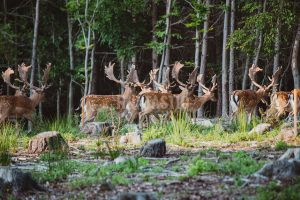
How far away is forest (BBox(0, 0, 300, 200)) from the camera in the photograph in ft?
23.7

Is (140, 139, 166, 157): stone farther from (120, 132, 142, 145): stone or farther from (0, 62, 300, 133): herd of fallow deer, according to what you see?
(0, 62, 300, 133): herd of fallow deer

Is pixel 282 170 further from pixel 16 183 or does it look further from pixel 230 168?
pixel 16 183

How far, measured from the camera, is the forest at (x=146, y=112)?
7238 millimetres

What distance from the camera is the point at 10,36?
2108 cm

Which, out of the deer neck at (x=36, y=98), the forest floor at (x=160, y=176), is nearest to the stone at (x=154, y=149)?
the forest floor at (x=160, y=176)

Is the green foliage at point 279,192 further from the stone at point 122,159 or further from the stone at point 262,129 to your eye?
the stone at point 262,129

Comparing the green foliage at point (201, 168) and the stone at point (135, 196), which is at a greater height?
the green foliage at point (201, 168)

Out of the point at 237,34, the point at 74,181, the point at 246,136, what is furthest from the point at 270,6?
the point at 74,181

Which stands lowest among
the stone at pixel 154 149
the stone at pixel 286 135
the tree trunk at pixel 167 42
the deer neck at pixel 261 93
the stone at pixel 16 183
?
the stone at pixel 16 183

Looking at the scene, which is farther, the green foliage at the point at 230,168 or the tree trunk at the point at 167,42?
the tree trunk at the point at 167,42

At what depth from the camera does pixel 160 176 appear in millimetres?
7703

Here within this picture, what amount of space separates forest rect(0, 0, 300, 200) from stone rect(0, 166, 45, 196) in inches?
0.5

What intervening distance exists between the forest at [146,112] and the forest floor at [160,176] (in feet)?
0.06

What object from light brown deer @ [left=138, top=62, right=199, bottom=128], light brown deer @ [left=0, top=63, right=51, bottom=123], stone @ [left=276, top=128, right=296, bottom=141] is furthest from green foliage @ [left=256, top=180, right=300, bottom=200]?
light brown deer @ [left=0, top=63, right=51, bottom=123]
